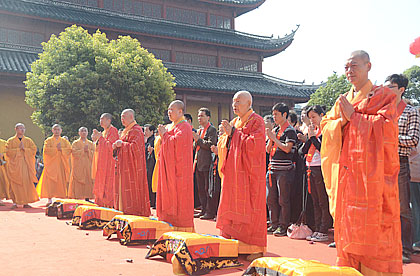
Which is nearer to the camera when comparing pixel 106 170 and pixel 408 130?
pixel 408 130

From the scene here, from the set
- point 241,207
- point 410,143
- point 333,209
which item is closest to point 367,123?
point 333,209

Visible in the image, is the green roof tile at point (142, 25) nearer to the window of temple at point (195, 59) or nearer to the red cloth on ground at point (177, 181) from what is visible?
the window of temple at point (195, 59)

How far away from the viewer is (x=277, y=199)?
6297 mm

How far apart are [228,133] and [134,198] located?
2472 millimetres

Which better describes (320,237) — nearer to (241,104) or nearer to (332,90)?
(241,104)

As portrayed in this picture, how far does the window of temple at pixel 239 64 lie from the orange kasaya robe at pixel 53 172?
1645 cm

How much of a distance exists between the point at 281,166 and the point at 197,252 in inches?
96.6

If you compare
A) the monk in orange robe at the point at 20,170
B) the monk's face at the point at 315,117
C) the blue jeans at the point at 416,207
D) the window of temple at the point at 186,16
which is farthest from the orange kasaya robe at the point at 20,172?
the window of temple at the point at 186,16

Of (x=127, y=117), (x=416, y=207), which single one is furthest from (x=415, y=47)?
(x=127, y=117)

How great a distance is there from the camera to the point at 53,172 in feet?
32.8

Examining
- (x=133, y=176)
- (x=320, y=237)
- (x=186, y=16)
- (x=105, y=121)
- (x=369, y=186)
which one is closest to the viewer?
(x=369, y=186)

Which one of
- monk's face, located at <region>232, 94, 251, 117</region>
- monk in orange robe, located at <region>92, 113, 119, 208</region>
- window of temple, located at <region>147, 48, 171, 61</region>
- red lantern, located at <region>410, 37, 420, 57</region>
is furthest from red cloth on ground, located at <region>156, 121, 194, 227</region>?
window of temple, located at <region>147, 48, 171, 61</region>

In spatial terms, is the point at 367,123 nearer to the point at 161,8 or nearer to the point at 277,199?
the point at 277,199

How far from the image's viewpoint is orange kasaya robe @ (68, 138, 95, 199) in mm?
10047
